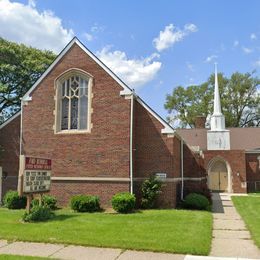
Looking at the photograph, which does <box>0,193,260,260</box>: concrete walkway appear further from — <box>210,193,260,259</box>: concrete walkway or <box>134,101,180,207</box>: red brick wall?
<box>134,101,180,207</box>: red brick wall

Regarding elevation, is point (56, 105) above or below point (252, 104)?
below

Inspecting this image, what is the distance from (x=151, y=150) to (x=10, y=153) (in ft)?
28.7

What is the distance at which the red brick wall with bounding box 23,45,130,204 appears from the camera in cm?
1897

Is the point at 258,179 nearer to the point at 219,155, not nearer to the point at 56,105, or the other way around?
the point at 219,155

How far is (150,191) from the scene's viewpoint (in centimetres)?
1848

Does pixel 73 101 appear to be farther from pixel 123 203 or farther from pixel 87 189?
pixel 123 203

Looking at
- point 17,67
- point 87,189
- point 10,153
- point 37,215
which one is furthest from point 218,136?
point 37,215

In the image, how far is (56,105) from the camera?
20406mm

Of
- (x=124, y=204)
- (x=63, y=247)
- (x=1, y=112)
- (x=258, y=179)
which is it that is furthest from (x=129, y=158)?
(x=258, y=179)

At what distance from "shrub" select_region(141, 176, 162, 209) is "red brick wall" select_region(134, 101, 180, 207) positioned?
0.43m

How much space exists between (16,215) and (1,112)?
62.0 ft

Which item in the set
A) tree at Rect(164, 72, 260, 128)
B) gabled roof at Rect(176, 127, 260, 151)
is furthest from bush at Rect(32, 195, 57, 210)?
tree at Rect(164, 72, 260, 128)

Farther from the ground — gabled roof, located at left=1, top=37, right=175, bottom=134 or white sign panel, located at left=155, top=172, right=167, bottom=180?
gabled roof, located at left=1, top=37, right=175, bottom=134

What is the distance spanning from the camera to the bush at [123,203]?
17.0 metres
